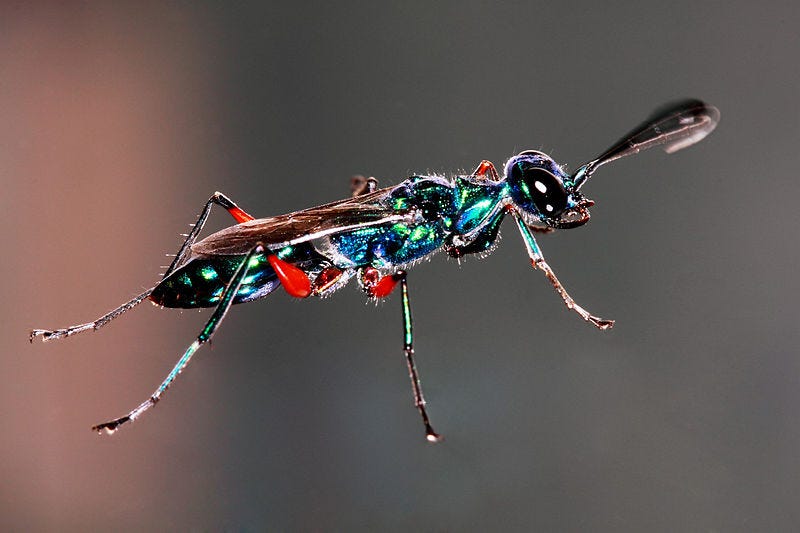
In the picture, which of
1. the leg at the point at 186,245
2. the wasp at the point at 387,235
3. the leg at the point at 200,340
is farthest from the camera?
the leg at the point at 186,245

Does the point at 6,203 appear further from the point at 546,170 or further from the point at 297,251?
the point at 546,170

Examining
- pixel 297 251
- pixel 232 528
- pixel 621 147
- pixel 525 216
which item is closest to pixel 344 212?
pixel 297 251

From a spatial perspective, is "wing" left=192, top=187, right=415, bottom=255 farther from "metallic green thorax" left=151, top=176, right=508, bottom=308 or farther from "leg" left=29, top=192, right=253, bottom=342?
"leg" left=29, top=192, right=253, bottom=342

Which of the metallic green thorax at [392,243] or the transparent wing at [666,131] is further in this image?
the metallic green thorax at [392,243]

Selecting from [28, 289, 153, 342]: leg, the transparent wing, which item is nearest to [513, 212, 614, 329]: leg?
the transparent wing

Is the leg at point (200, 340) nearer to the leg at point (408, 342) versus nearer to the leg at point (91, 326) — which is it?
the leg at point (91, 326)

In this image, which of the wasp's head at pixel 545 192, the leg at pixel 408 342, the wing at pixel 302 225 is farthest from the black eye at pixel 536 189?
the leg at pixel 408 342
